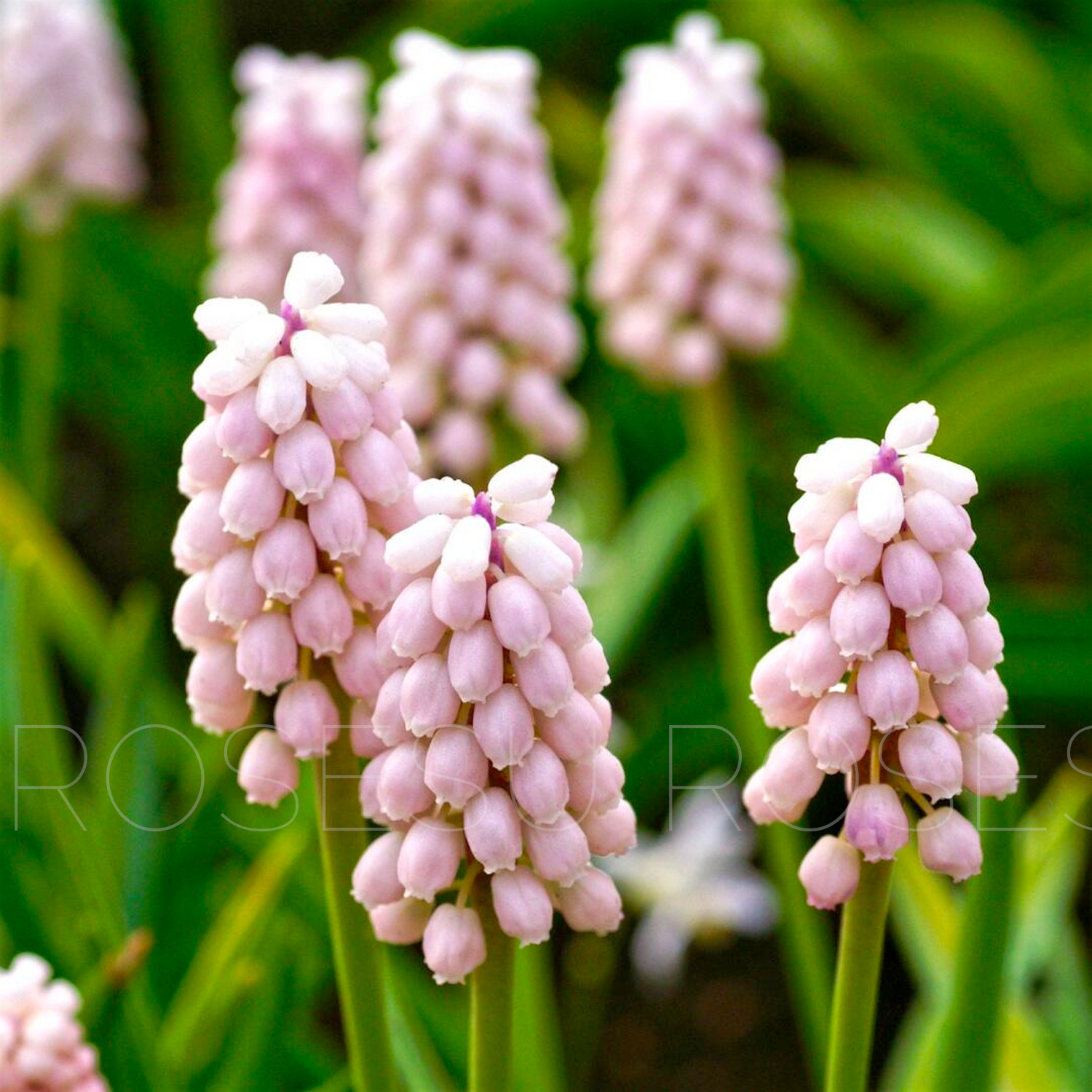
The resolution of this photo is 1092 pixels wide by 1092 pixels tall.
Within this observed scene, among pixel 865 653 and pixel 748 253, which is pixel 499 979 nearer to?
pixel 865 653

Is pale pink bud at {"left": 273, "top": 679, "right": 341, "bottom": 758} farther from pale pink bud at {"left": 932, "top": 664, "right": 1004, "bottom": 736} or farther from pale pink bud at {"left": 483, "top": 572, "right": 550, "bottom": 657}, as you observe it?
pale pink bud at {"left": 932, "top": 664, "right": 1004, "bottom": 736}

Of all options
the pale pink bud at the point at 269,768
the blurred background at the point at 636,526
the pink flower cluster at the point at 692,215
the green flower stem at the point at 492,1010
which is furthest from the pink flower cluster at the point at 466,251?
the green flower stem at the point at 492,1010

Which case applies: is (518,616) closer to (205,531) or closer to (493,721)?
(493,721)

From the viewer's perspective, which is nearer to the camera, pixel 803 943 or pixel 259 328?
pixel 259 328

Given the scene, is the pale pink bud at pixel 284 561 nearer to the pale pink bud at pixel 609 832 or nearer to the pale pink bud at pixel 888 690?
the pale pink bud at pixel 609 832

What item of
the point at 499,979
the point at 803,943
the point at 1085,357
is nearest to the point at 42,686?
the point at 803,943

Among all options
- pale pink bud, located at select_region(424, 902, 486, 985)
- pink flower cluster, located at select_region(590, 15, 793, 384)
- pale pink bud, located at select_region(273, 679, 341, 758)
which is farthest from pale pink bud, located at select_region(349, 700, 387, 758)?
pink flower cluster, located at select_region(590, 15, 793, 384)
